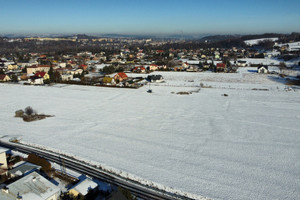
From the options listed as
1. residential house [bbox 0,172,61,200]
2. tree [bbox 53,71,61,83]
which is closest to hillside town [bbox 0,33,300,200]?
residential house [bbox 0,172,61,200]

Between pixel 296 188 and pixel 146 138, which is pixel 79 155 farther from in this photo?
pixel 296 188

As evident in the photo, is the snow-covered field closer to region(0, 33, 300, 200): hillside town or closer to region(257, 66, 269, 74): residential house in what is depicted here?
region(0, 33, 300, 200): hillside town

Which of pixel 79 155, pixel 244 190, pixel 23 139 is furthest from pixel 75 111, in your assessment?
pixel 244 190

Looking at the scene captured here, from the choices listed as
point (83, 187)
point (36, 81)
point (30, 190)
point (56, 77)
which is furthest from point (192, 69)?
point (30, 190)

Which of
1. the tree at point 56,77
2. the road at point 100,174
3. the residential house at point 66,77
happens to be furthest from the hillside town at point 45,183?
the residential house at point 66,77

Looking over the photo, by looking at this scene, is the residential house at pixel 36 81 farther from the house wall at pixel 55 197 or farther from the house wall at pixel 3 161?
the house wall at pixel 55 197

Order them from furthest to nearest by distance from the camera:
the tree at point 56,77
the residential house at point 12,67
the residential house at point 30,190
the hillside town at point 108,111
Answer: the residential house at point 12,67 → the tree at point 56,77 → the hillside town at point 108,111 → the residential house at point 30,190

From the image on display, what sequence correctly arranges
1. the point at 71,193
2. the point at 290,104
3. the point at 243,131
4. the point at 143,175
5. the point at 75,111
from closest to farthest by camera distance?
the point at 71,193, the point at 143,175, the point at 243,131, the point at 75,111, the point at 290,104
